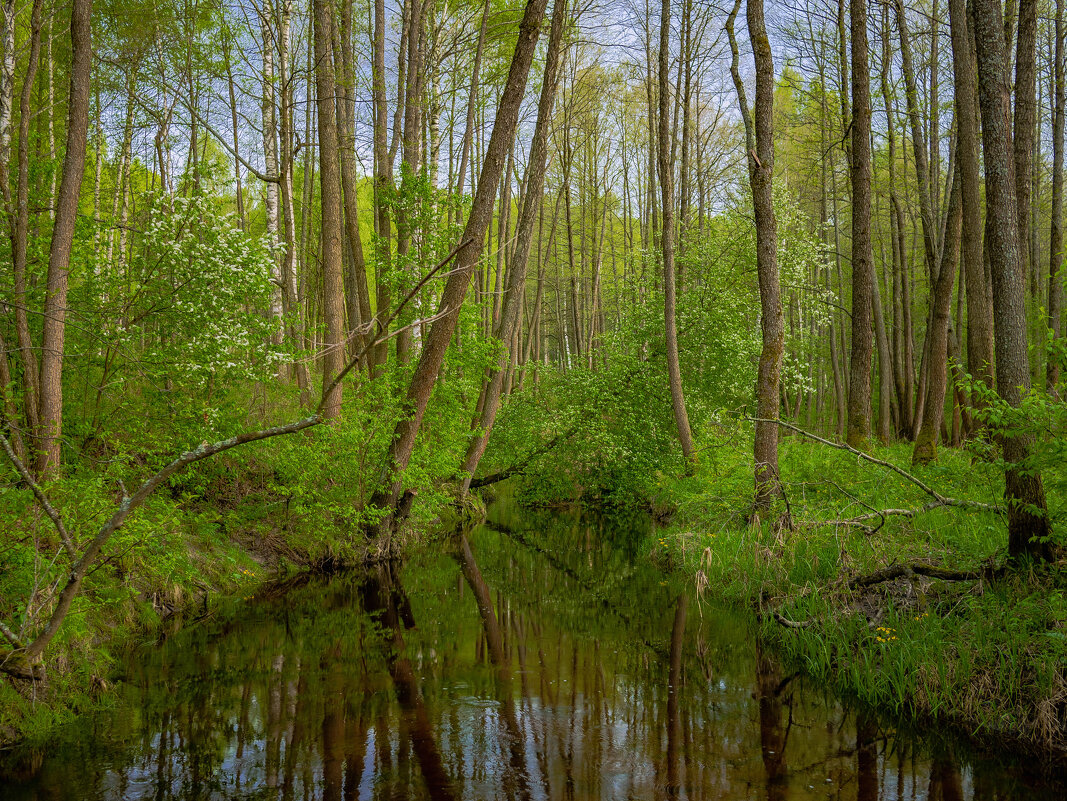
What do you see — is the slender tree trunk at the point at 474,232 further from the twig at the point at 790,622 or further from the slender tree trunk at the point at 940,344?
the slender tree trunk at the point at 940,344

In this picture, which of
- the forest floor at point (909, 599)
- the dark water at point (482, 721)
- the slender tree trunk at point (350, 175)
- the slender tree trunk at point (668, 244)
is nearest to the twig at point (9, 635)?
the dark water at point (482, 721)

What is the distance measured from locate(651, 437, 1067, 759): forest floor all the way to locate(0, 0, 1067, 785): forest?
3 cm

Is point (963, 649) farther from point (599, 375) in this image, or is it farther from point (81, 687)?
point (599, 375)

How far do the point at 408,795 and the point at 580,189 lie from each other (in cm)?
2423

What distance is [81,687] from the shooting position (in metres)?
5.68

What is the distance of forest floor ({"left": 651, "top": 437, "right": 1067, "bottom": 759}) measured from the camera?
5.07 m

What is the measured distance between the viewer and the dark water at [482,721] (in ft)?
14.9

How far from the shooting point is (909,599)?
20.7ft

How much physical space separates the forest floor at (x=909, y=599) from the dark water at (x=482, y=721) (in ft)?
1.14

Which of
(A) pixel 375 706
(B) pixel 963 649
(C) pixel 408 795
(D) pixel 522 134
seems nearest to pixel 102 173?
(D) pixel 522 134

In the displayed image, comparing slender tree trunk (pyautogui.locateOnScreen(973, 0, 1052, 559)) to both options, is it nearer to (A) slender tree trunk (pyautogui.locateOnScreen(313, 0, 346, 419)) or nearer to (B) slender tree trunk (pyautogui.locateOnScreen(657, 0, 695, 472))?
(B) slender tree trunk (pyautogui.locateOnScreen(657, 0, 695, 472))

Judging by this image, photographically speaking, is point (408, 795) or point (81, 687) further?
point (81, 687)

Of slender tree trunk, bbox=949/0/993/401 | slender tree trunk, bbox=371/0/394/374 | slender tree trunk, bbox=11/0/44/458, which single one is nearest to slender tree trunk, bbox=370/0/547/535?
slender tree trunk, bbox=371/0/394/374

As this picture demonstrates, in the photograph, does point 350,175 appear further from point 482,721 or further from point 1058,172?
point 1058,172
